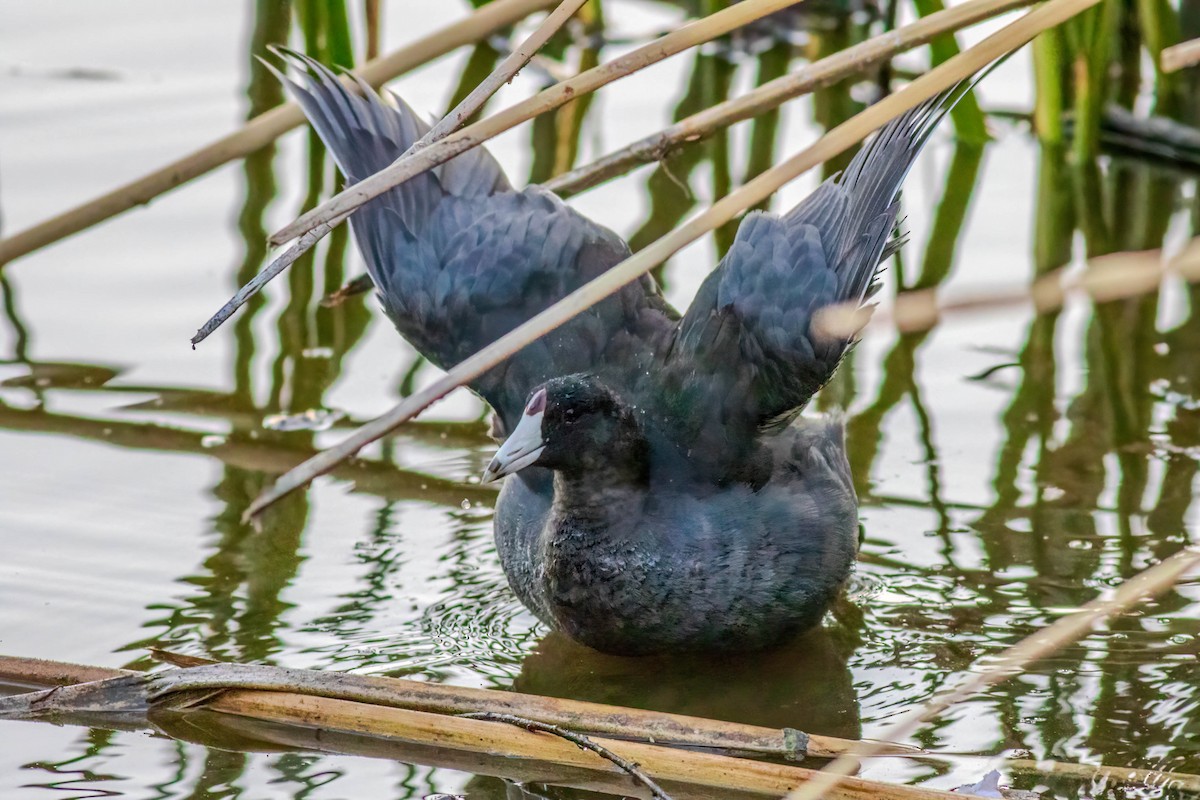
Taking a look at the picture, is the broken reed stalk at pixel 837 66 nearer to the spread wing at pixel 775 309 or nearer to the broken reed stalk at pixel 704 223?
the broken reed stalk at pixel 704 223

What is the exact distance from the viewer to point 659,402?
378 cm

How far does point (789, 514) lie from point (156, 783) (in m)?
1.41

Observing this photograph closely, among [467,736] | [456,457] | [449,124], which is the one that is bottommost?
[467,736]

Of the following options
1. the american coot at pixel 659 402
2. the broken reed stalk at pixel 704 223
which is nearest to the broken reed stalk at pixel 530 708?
the american coot at pixel 659 402

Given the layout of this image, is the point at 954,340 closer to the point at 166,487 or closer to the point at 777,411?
the point at 777,411

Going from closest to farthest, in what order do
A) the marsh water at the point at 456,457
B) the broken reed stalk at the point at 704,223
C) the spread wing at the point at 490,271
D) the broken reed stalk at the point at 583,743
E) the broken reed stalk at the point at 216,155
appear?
the broken reed stalk at the point at 704,223 < the broken reed stalk at the point at 583,743 < the marsh water at the point at 456,457 < the broken reed stalk at the point at 216,155 < the spread wing at the point at 490,271

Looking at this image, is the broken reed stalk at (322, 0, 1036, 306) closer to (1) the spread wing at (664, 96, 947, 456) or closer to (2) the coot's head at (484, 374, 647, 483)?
(1) the spread wing at (664, 96, 947, 456)

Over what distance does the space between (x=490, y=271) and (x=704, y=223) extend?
125 cm

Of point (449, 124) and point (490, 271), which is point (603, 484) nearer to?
point (490, 271)

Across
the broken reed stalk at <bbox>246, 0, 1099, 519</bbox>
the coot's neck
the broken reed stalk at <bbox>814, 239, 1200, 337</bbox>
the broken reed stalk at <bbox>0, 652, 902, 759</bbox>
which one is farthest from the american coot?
the broken reed stalk at <bbox>814, 239, 1200, 337</bbox>

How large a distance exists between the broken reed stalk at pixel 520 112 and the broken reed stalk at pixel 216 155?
0.72 meters

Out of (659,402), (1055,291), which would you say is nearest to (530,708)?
(659,402)

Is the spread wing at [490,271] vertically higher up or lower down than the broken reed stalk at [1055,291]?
lower down

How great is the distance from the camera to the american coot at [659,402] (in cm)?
359
